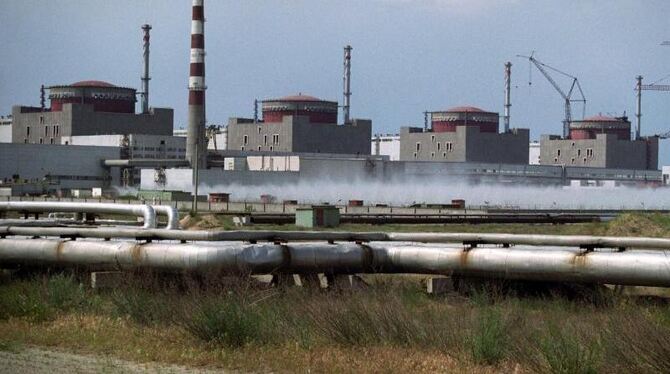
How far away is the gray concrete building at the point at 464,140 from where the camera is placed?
139750 millimetres

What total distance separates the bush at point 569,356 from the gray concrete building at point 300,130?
116443mm

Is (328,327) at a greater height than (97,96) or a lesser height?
lesser

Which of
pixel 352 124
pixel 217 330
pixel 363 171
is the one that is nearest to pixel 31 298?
pixel 217 330

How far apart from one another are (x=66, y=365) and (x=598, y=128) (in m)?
145


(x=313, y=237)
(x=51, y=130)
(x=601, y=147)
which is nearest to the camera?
(x=313, y=237)

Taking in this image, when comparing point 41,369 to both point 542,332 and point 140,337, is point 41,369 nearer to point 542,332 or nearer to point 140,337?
point 140,337

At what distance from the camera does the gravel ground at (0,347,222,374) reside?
13.6 meters

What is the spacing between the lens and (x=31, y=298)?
18.2 meters

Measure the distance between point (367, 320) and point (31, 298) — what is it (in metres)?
5.83

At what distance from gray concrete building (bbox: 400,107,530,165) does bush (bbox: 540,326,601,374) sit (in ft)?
411

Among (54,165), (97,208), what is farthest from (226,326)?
(54,165)

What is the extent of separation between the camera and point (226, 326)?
15297 millimetres

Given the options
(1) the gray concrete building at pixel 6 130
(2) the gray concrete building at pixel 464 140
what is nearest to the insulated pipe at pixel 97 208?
(2) the gray concrete building at pixel 464 140

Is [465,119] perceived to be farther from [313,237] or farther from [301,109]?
[313,237]
